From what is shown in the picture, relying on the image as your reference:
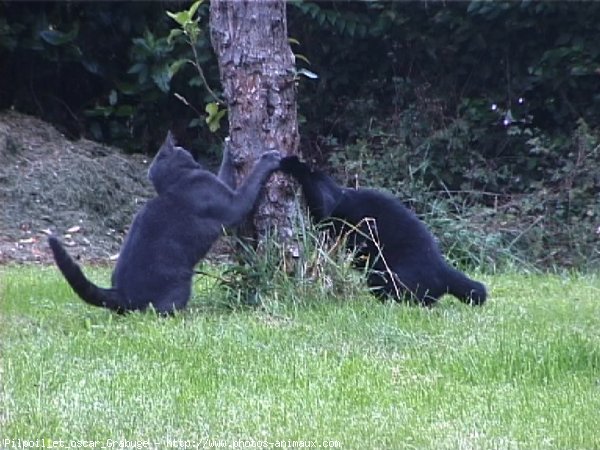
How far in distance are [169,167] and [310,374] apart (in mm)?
2319

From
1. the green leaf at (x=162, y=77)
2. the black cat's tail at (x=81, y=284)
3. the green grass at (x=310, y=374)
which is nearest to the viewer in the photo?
the green grass at (x=310, y=374)

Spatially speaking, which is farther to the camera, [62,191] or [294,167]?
[62,191]

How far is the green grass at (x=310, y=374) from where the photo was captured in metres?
4.89

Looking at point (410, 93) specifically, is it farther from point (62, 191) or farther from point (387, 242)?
point (387, 242)

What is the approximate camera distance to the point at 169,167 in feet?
25.1

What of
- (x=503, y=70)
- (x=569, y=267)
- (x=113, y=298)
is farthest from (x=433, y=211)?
(x=113, y=298)

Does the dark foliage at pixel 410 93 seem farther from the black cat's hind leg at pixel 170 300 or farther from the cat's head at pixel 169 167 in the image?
the black cat's hind leg at pixel 170 300

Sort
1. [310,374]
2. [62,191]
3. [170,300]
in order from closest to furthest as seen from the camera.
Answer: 1. [310,374]
2. [170,300]
3. [62,191]

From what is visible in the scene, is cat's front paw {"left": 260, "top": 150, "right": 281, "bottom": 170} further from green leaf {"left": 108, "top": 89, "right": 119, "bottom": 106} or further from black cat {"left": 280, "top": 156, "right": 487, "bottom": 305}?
green leaf {"left": 108, "top": 89, "right": 119, "bottom": 106}

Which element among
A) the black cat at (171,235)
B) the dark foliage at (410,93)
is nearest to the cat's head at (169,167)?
the black cat at (171,235)

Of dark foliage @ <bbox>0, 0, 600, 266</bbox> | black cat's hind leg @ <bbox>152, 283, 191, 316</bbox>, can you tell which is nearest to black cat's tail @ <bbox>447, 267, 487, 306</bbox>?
black cat's hind leg @ <bbox>152, 283, 191, 316</bbox>

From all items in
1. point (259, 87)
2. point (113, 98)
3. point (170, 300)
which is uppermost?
point (259, 87)

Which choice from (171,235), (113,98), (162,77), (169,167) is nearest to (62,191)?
(162,77)

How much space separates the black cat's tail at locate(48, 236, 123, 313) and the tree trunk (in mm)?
1141
